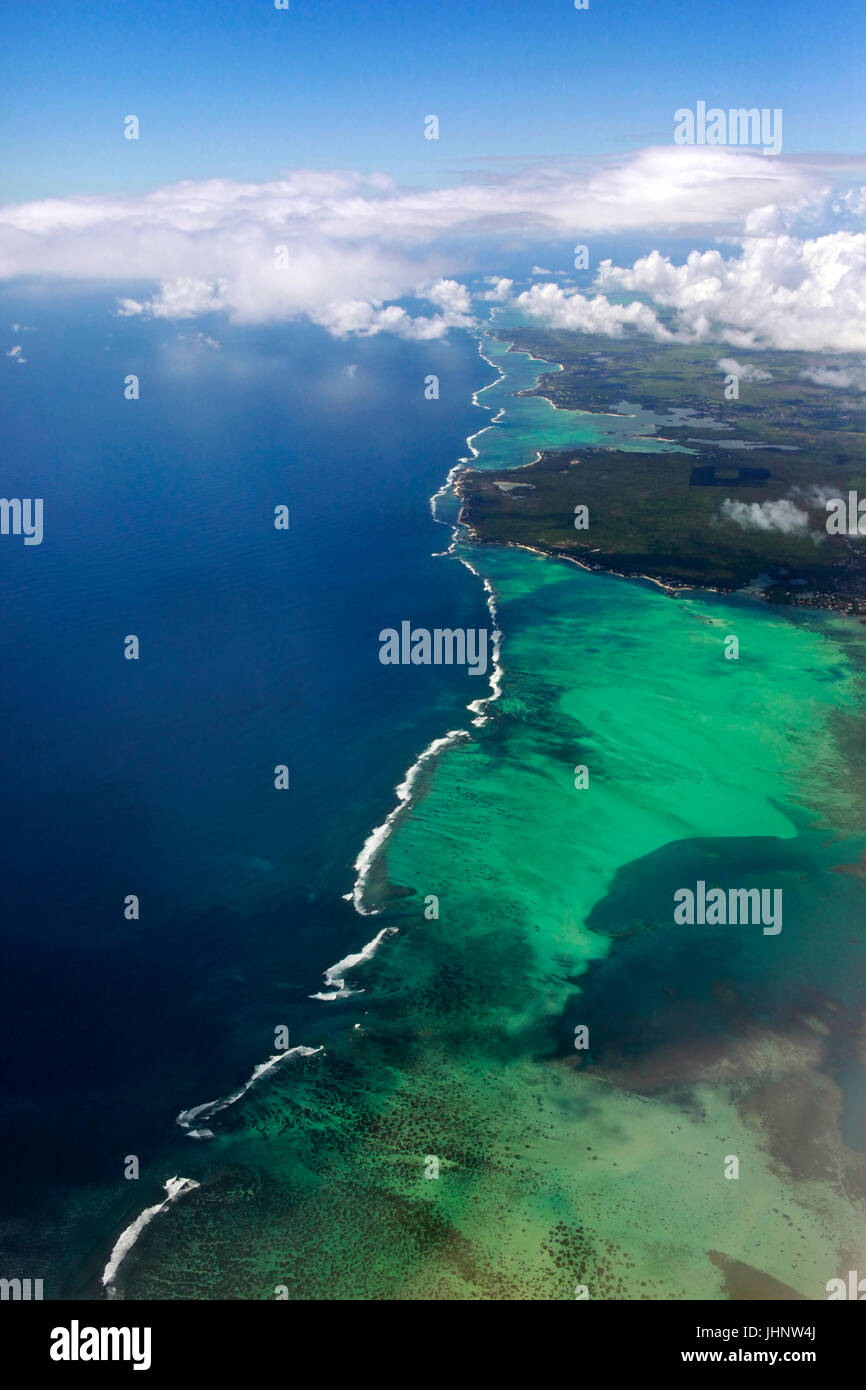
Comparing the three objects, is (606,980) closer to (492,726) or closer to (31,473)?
(492,726)

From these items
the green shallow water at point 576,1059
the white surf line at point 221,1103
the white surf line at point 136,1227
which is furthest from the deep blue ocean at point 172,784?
the green shallow water at point 576,1059

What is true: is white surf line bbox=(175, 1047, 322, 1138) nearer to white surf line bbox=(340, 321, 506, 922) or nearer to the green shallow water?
the green shallow water

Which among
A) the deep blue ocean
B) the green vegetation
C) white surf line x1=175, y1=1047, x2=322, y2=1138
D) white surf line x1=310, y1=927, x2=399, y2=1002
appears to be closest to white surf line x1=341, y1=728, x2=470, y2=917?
white surf line x1=310, y1=927, x2=399, y2=1002

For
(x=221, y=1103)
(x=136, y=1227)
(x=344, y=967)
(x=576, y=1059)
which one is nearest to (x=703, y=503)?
(x=344, y=967)

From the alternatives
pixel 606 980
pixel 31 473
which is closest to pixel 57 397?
pixel 31 473

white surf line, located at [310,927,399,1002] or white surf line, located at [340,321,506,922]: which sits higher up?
white surf line, located at [340,321,506,922]

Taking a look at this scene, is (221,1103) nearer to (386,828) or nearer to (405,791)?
(386,828)
